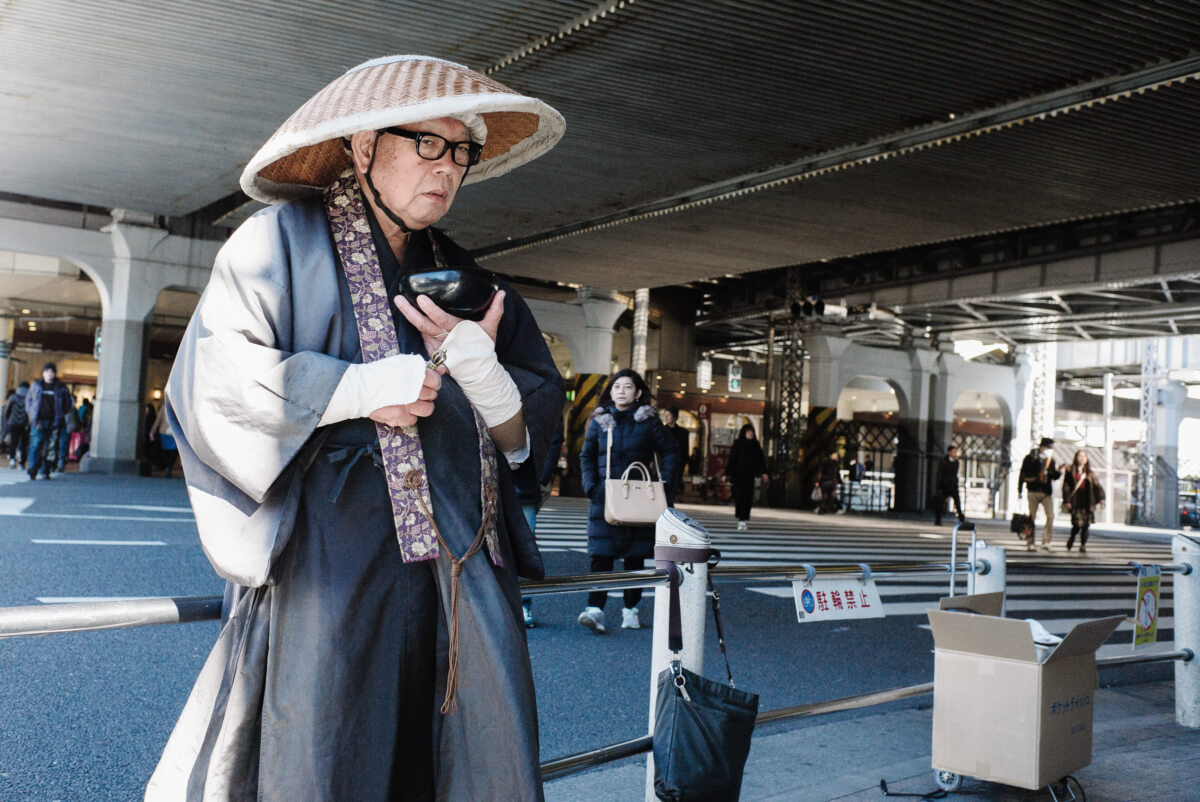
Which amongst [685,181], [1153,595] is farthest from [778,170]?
[1153,595]

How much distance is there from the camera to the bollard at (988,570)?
3.99 m

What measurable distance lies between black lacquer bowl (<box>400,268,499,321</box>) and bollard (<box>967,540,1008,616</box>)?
9.76 feet

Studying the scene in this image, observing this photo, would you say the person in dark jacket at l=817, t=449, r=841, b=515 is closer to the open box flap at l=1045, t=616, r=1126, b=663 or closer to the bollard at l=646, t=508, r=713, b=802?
the open box flap at l=1045, t=616, r=1126, b=663

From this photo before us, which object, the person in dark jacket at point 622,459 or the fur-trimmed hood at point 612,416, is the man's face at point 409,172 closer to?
the person in dark jacket at point 622,459

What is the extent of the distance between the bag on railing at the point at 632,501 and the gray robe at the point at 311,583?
469cm

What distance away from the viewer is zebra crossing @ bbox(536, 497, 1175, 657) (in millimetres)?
8430

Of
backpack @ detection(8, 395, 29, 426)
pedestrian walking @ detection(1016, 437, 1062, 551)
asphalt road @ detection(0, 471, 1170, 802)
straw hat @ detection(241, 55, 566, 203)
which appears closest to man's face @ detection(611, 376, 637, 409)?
asphalt road @ detection(0, 471, 1170, 802)

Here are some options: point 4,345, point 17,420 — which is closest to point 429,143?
point 17,420

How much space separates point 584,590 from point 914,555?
1207cm

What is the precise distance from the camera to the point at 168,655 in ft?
16.1

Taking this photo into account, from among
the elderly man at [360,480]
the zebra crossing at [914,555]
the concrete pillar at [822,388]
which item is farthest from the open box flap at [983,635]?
the concrete pillar at [822,388]

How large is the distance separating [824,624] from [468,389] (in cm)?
628

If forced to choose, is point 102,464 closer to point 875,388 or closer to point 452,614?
point 452,614

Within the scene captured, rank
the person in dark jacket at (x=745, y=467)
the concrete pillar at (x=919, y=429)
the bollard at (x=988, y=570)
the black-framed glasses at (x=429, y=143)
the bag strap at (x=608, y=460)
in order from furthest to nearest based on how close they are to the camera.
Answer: the concrete pillar at (x=919, y=429) → the person in dark jacket at (x=745, y=467) → the bag strap at (x=608, y=460) → the bollard at (x=988, y=570) → the black-framed glasses at (x=429, y=143)
